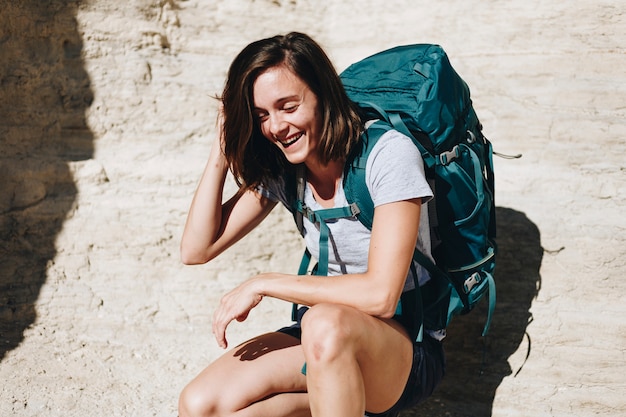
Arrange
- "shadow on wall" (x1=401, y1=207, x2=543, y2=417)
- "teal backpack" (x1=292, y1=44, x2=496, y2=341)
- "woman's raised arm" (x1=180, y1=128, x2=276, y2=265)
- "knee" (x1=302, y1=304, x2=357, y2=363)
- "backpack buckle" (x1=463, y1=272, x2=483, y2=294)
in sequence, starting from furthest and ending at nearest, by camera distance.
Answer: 1. "shadow on wall" (x1=401, y1=207, x2=543, y2=417)
2. "woman's raised arm" (x1=180, y1=128, x2=276, y2=265)
3. "backpack buckle" (x1=463, y1=272, x2=483, y2=294)
4. "teal backpack" (x1=292, y1=44, x2=496, y2=341)
5. "knee" (x1=302, y1=304, x2=357, y2=363)

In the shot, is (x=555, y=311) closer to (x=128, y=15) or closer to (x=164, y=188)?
(x=164, y=188)

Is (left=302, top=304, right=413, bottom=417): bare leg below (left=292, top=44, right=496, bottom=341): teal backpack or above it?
below

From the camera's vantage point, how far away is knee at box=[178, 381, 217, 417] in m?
2.41

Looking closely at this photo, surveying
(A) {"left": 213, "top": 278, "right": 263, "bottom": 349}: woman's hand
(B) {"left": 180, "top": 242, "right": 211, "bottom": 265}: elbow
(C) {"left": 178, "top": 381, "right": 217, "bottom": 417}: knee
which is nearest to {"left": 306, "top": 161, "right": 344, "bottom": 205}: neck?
(A) {"left": 213, "top": 278, "right": 263, "bottom": 349}: woman's hand

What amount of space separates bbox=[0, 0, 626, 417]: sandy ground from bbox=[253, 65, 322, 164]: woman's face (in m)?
1.50

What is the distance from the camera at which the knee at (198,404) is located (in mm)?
2408

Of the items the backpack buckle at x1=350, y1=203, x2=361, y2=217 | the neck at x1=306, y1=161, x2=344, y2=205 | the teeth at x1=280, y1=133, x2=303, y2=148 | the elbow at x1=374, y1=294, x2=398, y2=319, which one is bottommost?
the elbow at x1=374, y1=294, x2=398, y2=319

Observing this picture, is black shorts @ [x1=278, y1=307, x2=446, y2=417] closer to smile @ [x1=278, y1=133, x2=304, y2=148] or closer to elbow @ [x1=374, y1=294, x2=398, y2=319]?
elbow @ [x1=374, y1=294, x2=398, y2=319]

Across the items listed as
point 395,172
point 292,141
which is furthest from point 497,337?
point 292,141

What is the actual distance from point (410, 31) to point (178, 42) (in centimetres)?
138

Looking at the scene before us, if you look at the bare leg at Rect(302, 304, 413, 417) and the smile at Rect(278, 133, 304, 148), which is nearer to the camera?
the bare leg at Rect(302, 304, 413, 417)

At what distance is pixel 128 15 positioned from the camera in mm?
4020

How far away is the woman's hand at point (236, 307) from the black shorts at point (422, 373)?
22.3 inches

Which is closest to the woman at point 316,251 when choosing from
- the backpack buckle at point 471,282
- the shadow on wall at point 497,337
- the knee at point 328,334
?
the knee at point 328,334
